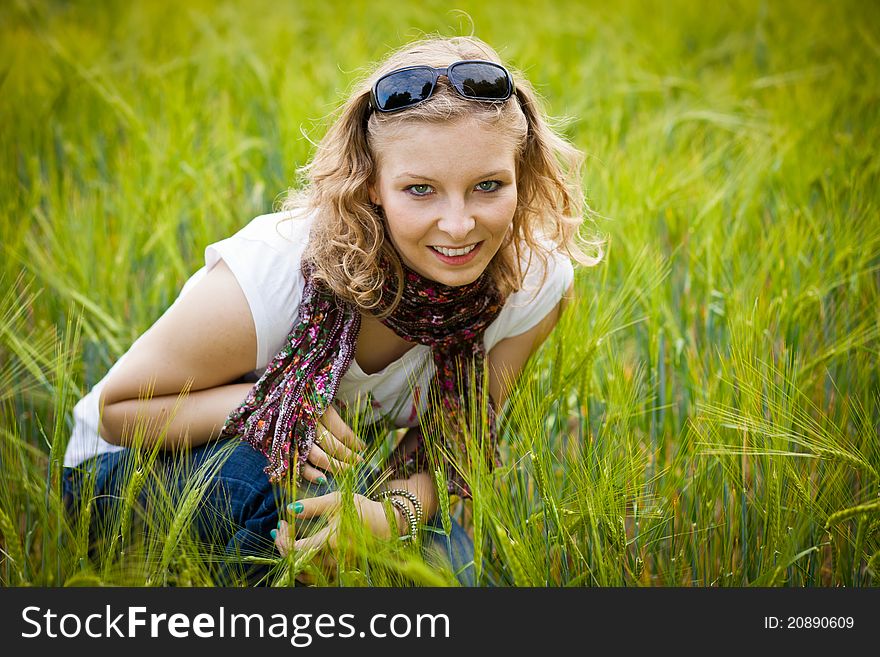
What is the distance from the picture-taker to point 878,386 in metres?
1.65

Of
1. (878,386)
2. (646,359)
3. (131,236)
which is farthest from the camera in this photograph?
(131,236)

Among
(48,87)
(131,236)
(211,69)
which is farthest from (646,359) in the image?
(48,87)

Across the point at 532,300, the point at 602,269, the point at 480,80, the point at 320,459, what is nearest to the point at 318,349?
the point at 320,459

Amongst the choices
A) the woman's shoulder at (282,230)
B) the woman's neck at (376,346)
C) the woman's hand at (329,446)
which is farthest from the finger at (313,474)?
the woman's shoulder at (282,230)

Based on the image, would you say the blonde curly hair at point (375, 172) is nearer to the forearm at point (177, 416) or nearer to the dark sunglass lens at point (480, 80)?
the dark sunglass lens at point (480, 80)

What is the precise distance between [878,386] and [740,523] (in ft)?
1.56

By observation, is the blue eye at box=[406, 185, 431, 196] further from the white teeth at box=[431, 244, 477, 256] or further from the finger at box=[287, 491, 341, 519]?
the finger at box=[287, 491, 341, 519]

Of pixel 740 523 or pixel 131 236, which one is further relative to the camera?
pixel 131 236

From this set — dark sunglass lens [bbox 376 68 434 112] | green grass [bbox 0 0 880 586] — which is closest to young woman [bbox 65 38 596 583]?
dark sunglass lens [bbox 376 68 434 112]

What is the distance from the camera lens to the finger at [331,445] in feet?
4.44

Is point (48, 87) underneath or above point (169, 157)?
above

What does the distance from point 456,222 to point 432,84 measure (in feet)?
0.69
